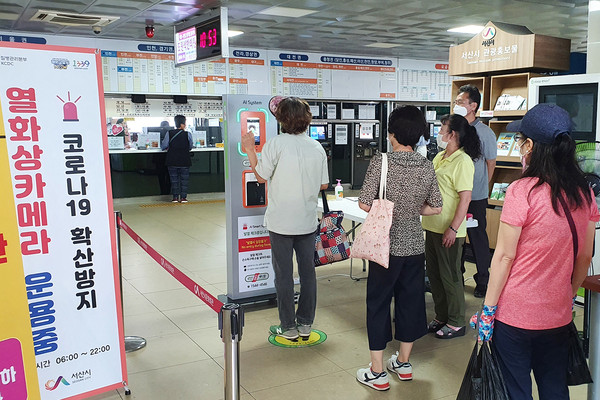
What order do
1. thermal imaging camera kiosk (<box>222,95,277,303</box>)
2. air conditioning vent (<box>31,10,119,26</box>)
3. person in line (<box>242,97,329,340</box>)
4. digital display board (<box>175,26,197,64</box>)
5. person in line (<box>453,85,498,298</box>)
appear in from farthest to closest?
air conditioning vent (<box>31,10,119,26</box>)
digital display board (<box>175,26,197,64</box>)
person in line (<box>453,85,498,298</box>)
thermal imaging camera kiosk (<box>222,95,277,303</box>)
person in line (<box>242,97,329,340</box>)

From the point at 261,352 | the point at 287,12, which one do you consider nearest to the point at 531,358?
the point at 261,352

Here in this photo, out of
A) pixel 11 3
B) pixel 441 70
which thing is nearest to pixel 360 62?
pixel 441 70

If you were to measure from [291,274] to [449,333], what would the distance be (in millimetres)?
1169

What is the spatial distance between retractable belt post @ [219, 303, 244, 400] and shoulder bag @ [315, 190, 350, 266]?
160 centimetres

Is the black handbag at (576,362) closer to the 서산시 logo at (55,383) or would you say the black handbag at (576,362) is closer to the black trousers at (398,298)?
the black trousers at (398,298)

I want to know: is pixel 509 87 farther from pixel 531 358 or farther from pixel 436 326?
pixel 531 358

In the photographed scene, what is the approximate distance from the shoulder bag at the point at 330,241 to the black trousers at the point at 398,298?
2.32 ft

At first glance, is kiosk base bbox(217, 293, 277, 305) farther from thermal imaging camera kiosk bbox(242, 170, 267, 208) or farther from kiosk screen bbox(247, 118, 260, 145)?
kiosk screen bbox(247, 118, 260, 145)

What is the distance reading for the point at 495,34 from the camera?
18.7 ft

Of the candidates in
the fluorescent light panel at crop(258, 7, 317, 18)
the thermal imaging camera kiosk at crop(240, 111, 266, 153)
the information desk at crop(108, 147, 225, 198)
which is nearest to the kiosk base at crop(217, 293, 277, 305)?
the thermal imaging camera kiosk at crop(240, 111, 266, 153)

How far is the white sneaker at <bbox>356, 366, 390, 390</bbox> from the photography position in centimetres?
310

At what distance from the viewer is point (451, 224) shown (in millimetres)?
3607

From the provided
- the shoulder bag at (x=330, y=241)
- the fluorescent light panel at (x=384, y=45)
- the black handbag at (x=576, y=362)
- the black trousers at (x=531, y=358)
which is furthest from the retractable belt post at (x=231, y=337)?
the fluorescent light panel at (x=384, y=45)

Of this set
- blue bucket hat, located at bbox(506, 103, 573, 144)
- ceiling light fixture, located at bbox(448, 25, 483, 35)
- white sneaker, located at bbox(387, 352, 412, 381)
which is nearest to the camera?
blue bucket hat, located at bbox(506, 103, 573, 144)
